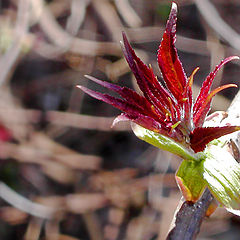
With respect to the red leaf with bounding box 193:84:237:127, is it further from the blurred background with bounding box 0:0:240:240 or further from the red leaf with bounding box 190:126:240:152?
the blurred background with bounding box 0:0:240:240

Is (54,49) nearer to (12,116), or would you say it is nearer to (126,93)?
(12,116)

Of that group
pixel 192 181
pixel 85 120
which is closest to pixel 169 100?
pixel 192 181

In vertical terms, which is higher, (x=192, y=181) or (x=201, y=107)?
(x=201, y=107)

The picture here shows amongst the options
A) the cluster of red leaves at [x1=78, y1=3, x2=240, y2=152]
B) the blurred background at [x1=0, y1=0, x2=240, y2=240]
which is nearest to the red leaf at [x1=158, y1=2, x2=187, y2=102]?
the cluster of red leaves at [x1=78, y1=3, x2=240, y2=152]

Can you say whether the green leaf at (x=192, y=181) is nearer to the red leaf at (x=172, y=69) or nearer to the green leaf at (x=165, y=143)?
the green leaf at (x=165, y=143)

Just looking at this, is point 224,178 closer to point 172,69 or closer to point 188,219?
point 188,219
